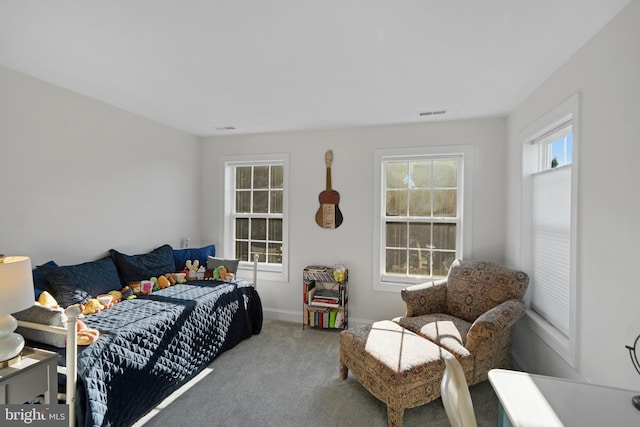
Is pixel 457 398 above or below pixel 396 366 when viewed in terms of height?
above

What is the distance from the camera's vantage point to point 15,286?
1.51 meters

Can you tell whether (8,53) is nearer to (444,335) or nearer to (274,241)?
(274,241)

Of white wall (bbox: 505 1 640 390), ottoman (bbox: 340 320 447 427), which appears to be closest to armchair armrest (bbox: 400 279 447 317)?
ottoman (bbox: 340 320 447 427)

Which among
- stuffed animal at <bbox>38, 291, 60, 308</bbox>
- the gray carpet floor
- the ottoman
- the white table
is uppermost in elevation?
stuffed animal at <bbox>38, 291, 60, 308</bbox>

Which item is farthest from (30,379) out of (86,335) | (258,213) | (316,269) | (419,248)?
(419,248)

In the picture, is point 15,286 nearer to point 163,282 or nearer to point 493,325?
point 163,282

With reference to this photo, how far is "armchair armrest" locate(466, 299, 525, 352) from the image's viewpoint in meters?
2.12

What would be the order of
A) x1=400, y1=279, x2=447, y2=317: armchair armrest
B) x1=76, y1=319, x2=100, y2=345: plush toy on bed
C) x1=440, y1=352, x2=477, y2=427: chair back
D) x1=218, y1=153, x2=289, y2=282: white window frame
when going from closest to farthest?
1. x1=440, y1=352, x2=477, y2=427: chair back
2. x1=76, y1=319, x2=100, y2=345: plush toy on bed
3. x1=400, y1=279, x2=447, y2=317: armchair armrest
4. x1=218, y1=153, x2=289, y2=282: white window frame

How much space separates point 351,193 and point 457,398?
112 inches

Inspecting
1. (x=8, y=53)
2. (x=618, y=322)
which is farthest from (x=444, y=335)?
(x=8, y=53)

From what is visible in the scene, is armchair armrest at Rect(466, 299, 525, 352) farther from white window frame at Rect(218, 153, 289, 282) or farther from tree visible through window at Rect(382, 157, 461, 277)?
white window frame at Rect(218, 153, 289, 282)

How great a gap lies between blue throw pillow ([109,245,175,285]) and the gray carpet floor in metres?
1.10

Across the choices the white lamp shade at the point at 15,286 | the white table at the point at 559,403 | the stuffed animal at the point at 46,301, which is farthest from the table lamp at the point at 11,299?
the white table at the point at 559,403

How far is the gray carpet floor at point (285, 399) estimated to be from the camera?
2047mm
